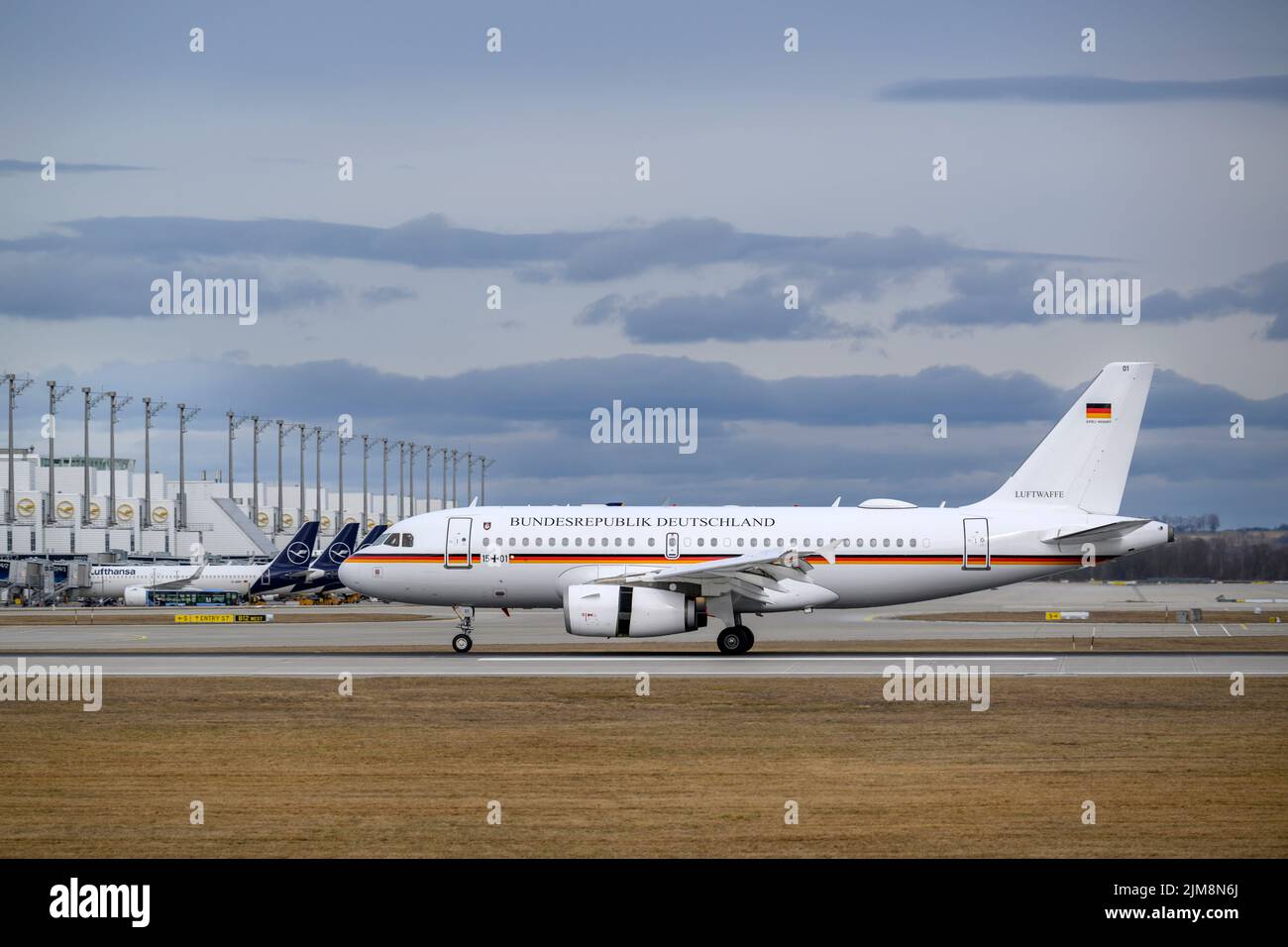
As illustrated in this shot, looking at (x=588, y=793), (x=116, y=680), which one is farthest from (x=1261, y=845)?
(x=116, y=680)

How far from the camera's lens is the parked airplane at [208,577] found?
93.6m

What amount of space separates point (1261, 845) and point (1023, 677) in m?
17.7

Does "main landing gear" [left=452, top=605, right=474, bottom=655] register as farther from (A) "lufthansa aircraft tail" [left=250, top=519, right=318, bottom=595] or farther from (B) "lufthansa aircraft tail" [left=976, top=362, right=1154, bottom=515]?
(A) "lufthansa aircraft tail" [left=250, top=519, right=318, bottom=595]

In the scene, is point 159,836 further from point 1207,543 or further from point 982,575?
point 1207,543

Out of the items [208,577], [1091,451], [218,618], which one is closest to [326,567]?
[208,577]

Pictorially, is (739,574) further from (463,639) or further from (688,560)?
(463,639)

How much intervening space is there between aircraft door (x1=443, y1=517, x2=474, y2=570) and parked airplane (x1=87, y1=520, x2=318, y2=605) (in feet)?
178

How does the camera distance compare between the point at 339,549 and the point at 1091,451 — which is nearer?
the point at 1091,451

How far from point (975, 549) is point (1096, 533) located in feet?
11.0

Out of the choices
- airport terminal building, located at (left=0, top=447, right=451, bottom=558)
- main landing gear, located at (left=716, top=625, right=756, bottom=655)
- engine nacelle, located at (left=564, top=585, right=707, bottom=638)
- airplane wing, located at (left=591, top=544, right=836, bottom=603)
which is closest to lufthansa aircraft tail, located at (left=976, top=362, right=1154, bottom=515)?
airplane wing, located at (left=591, top=544, right=836, bottom=603)

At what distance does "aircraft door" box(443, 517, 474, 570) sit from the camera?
1625 inches

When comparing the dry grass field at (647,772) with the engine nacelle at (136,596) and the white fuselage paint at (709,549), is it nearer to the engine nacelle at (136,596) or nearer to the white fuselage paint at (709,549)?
the white fuselage paint at (709,549)

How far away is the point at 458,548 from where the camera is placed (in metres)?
41.3
